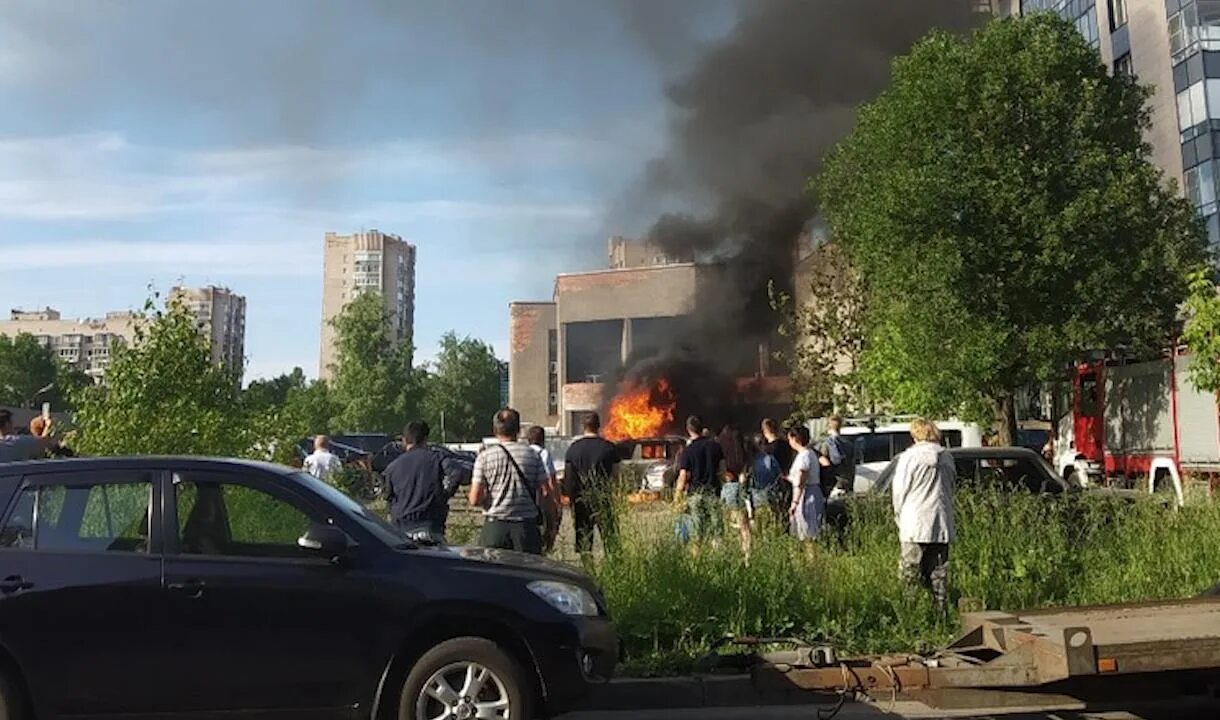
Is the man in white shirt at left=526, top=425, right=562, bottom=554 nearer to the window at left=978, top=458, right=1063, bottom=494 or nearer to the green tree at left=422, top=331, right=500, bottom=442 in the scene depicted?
the window at left=978, top=458, right=1063, bottom=494

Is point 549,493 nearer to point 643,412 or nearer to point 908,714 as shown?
point 908,714

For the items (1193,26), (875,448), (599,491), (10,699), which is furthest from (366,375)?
(10,699)

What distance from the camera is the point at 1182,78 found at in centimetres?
3281

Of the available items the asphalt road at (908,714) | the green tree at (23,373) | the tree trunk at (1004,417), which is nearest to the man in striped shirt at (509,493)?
the asphalt road at (908,714)

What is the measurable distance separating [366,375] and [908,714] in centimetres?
6002

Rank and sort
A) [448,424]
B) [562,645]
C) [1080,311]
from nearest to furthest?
[562,645] → [1080,311] → [448,424]

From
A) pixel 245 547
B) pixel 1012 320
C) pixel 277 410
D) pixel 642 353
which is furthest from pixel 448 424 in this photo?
pixel 245 547

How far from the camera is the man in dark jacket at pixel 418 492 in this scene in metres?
7.23

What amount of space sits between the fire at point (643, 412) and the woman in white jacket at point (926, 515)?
1001 inches

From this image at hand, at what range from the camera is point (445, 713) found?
439cm

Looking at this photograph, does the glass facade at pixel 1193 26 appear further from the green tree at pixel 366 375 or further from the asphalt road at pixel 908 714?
the green tree at pixel 366 375

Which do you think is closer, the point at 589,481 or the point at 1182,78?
the point at 589,481

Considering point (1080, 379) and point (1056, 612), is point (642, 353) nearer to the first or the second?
point (1080, 379)

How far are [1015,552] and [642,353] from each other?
32906 millimetres
